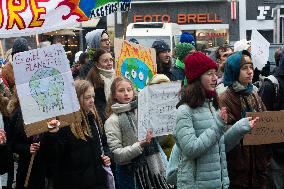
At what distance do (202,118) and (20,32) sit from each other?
1.89m

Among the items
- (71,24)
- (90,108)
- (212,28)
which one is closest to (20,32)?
(71,24)

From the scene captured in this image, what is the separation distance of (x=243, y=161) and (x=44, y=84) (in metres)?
1.64

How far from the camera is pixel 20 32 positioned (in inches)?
222

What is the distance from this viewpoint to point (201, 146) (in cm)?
449

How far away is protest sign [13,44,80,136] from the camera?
5059mm

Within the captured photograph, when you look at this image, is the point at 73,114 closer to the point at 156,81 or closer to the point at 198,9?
the point at 156,81

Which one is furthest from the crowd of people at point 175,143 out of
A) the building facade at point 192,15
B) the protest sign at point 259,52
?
the building facade at point 192,15

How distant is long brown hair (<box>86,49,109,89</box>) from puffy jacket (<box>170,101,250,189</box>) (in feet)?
8.04

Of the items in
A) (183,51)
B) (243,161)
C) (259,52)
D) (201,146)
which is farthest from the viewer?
(183,51)

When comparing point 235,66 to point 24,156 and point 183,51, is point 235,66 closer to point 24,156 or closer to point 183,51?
point 24,156

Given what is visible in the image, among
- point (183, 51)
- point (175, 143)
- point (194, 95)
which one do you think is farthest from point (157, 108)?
point (183, 51)

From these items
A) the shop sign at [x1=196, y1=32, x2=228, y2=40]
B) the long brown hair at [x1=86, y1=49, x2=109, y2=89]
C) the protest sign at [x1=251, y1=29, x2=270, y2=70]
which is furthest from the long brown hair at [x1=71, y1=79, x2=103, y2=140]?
the shop sign at [x1=196, y1=32, x2=228, y2=40]

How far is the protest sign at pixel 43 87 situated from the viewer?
5059 millimetres

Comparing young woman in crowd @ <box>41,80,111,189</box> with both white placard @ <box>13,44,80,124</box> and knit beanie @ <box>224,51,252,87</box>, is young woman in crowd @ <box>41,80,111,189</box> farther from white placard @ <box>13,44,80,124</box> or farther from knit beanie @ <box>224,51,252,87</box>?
knit beanie @ <box>224,51,252,87</box>
